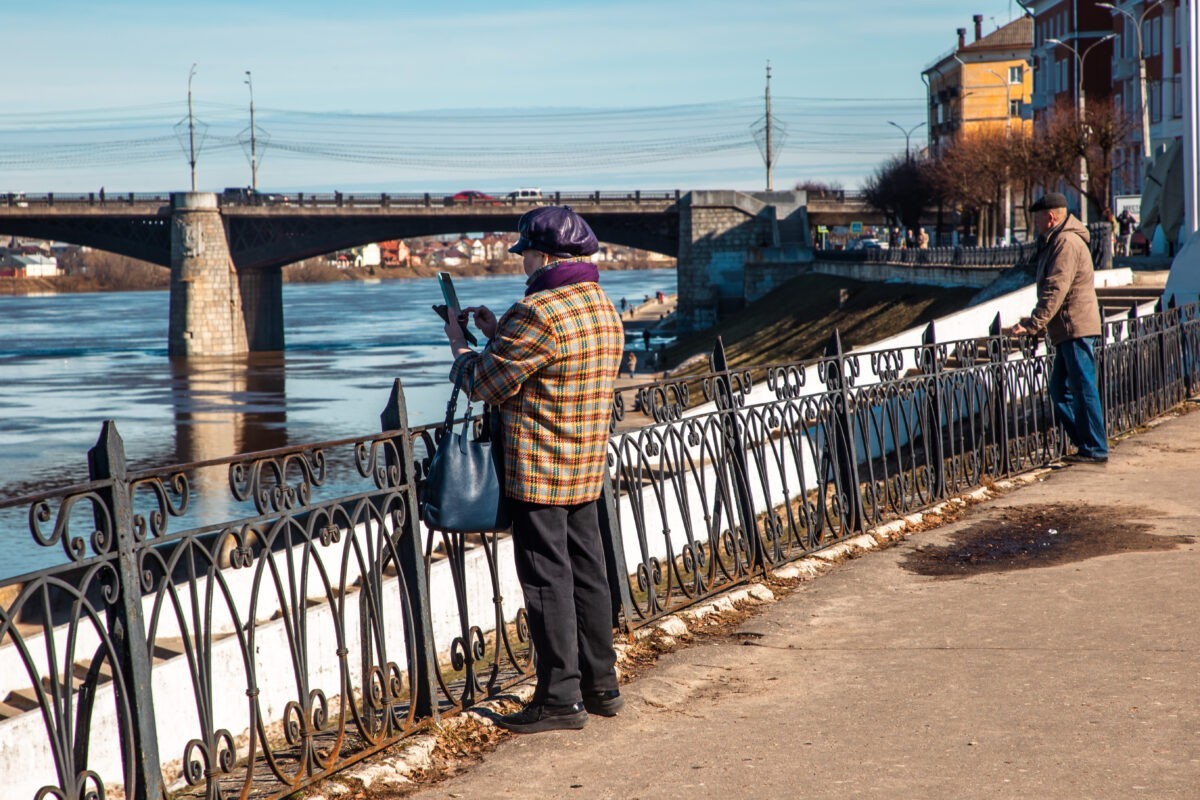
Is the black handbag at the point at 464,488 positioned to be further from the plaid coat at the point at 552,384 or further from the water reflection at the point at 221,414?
the water reflection at the point at 221,414

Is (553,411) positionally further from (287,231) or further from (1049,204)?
(287,231)

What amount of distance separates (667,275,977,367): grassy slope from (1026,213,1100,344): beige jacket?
33227mm

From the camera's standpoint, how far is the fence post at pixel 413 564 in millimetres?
4477

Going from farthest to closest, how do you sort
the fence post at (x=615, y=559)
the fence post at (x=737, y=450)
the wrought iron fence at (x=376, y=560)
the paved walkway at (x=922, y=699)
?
the fence post at (x=737, y=450) < the fence post at (x=615, y=559) < the paved walkway at (x=922, y=699) < the wrought iron fence at (x=376, y=560)

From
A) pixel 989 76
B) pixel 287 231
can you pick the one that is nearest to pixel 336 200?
pixel 287 231

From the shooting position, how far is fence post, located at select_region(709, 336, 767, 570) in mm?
6480

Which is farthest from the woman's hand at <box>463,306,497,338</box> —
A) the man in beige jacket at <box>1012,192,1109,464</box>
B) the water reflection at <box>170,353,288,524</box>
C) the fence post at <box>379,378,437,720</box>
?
the water reflection at <box>170,353,288,524</box>

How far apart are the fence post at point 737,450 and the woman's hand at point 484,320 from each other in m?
2.07

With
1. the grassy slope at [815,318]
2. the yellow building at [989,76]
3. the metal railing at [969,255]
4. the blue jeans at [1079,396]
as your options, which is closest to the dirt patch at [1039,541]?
the blue jeans at [1079,396]

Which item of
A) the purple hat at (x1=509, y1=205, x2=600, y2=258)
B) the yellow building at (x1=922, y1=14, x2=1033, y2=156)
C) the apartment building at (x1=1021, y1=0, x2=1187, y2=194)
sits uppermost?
the yellow building at (x1=922, y1=14, x2=1033, y2=156)

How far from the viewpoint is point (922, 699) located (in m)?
4.74

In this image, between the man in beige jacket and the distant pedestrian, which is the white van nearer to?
the distant pedestrian

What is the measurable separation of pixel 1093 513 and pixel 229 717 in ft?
17.4

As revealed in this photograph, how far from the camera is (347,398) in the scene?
1956 inches
